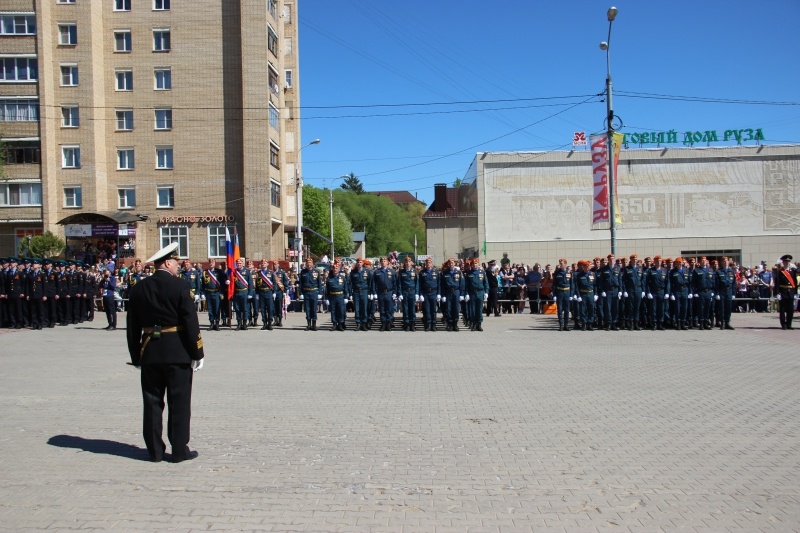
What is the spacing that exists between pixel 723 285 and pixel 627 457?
47.9 ft

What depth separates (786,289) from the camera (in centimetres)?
1877

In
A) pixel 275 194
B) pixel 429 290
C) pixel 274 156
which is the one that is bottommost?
pixel 429 290

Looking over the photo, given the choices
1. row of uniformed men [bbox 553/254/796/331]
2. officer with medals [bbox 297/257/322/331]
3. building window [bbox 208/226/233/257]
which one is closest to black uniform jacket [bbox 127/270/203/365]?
officer with medals [bbox 297/257/322/331]

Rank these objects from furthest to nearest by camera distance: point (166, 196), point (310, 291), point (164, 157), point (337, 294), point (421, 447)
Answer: point (166, 196)
point (164, 157)
point (310, 291)
point (337, 294)
point (421, 447)

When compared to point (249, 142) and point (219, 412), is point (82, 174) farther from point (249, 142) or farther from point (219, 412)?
point (219, 412)

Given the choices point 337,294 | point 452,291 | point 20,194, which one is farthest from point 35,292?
point 20,194

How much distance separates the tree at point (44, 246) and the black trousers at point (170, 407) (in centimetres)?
3795

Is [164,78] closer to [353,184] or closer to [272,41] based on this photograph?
[272,41]

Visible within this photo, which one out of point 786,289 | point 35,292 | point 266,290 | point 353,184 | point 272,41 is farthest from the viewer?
point 353,184

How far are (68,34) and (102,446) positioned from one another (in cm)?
4371

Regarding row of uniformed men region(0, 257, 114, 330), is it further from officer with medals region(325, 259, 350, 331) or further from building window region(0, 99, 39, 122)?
building window region(0, 99, 39, 122)

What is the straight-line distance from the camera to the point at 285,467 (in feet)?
20.3

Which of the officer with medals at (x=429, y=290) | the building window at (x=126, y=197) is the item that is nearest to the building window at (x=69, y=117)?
the building window at (x=126, y=197)

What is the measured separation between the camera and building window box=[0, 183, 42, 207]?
44406 mm
